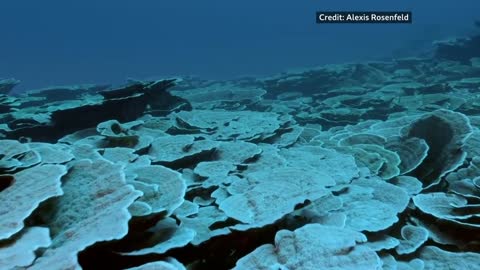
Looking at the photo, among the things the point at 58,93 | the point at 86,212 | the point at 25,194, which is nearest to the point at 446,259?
the point at 86,212

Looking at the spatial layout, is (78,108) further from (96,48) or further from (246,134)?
(96,48)

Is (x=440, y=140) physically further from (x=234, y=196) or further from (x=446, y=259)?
(x=234, y=196)

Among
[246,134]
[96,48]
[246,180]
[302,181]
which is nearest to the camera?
[302,181]

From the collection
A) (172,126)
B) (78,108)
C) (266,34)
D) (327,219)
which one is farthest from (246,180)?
(266,34)

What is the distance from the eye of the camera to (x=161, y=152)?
392cm

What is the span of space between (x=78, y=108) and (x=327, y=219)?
12.8 feet

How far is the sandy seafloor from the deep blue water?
25.4 metres

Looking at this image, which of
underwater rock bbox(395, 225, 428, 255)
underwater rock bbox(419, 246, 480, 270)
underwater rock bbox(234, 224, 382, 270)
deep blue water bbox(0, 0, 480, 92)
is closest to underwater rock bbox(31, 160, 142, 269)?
underwater rock bbox(234, 224, 382, 270)

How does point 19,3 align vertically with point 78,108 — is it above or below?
above

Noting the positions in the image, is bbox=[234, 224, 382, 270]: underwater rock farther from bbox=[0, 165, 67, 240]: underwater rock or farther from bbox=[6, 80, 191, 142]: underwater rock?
bbox=[6, 80, 191, 142]: underwater rock

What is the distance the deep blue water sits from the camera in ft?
158

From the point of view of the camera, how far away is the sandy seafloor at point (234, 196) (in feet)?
6.51

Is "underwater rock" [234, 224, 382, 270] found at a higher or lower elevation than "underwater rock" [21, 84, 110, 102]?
lower

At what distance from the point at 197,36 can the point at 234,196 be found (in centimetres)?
8410
